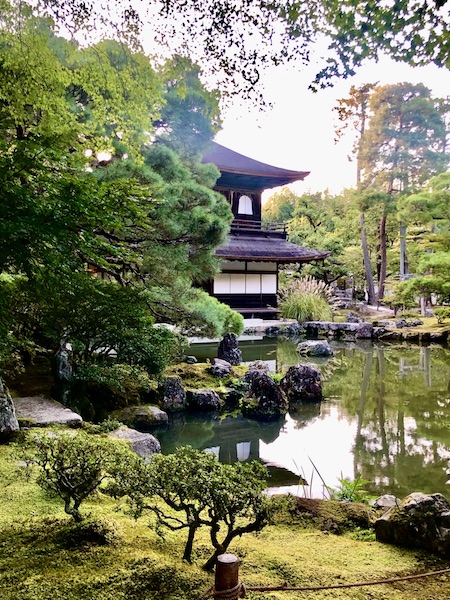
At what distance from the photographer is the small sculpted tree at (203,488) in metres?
1.59

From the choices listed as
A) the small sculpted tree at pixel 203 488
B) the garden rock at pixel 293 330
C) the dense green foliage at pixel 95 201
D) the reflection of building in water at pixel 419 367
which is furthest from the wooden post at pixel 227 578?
A: the garden rock at pixel 293 330

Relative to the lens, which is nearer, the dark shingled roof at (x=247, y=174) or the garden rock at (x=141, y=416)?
the garden rock at (x=141, y=416)

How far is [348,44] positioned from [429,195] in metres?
11.2

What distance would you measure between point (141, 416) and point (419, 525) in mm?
4051

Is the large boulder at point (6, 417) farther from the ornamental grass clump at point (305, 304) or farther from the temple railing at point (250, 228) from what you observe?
the ornamental grass clump at point (305, 304)

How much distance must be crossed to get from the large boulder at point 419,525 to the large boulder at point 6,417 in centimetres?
286

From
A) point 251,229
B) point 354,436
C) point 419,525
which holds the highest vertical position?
point 251,229

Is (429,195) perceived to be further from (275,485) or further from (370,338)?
(275,485)

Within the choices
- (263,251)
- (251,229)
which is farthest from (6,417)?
(251,229)

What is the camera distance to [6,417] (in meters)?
3.55

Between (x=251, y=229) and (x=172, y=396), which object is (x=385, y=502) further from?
(x=251, y=229)

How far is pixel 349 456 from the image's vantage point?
4.75m

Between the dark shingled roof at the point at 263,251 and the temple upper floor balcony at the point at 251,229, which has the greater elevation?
the temple upper floor balcony at the point at 251,229

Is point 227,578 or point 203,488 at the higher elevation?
point 203,488
